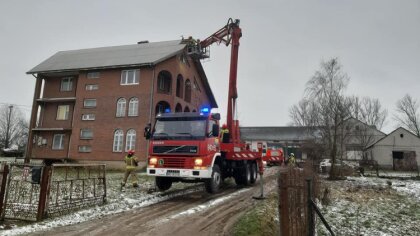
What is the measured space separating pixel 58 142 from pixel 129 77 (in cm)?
960

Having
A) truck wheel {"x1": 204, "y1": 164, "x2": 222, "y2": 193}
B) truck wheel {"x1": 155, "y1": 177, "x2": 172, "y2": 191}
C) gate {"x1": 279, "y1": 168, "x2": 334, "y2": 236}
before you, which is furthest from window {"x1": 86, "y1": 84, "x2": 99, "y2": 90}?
gate {"x1": 279, "y1": 168, "x2": 334, "y2": 236}

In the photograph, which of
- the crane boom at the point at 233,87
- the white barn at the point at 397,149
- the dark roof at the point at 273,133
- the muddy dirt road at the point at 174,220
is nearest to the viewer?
the muddy dirt road at the point at 174,220

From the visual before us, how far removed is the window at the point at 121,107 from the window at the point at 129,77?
1.60 meters

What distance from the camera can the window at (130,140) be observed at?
26812mm

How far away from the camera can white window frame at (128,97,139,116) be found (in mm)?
27353

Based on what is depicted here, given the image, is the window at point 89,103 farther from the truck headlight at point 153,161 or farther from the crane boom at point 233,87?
→ the truck headlight at point 153,161

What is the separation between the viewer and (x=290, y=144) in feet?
210

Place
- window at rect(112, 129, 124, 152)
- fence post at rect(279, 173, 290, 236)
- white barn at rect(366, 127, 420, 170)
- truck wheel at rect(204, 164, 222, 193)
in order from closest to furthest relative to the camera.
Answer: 1. fence post at rect(279, 173, 290, 236)
2. truck wheel at rect(204, 164, 222, 193)
3. window at rect(112, 129, 124, 152)
4. white barn at rect(366, 127, 420, 170)

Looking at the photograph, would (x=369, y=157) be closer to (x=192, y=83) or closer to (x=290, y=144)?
(x=290, y=144)

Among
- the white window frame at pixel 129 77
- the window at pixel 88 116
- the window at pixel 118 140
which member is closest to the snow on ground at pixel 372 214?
the window at pixel 118 140

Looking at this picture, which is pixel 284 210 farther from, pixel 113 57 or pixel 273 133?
pixel 273 133

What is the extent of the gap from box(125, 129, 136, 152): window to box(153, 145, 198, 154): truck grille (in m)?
15.7

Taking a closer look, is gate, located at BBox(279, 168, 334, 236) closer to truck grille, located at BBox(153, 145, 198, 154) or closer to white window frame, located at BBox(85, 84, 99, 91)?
truck grille, located at BBox(153, 145, 198, 154)

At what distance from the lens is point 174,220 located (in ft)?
26.8
